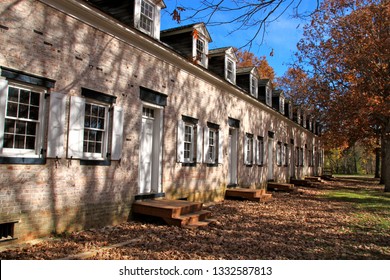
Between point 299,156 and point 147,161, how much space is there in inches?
896

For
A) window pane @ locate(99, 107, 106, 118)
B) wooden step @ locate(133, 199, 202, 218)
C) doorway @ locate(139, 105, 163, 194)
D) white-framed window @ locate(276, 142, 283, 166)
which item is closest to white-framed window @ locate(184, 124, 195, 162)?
doorway @ locate(139, 105, 163, 194)

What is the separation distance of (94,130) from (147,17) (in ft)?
14.1

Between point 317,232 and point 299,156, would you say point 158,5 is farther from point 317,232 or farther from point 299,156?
point 299,156

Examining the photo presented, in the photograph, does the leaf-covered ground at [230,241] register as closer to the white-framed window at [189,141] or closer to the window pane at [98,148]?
the window pane at [98,148]

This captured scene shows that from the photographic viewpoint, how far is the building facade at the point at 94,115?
634 cm

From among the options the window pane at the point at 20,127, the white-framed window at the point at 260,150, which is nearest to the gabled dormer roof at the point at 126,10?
the window pane at the point at 20,127

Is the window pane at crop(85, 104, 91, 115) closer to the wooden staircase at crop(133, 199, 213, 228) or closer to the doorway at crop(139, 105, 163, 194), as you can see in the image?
the doorway at crop(139, 105, 163, 194)

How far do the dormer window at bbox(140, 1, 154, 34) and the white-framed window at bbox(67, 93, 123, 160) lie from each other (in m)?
3.20

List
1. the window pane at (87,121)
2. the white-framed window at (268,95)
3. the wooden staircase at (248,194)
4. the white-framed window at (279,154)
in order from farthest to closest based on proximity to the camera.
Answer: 1. the white-framed window at (279,154)
2. the white-framed window at (268,95)
3. the wooden staircase at (248,194)
4. the window pane at (87,121)

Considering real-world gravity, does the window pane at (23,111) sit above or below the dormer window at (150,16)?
below

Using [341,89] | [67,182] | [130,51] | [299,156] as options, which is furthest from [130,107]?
[299,156]

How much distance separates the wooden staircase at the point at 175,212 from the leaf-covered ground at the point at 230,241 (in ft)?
0.84

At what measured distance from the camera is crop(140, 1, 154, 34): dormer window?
10.1m

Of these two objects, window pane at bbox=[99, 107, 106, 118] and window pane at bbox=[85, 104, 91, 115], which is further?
window pane at bbox=[99, 107, 106, 118]
